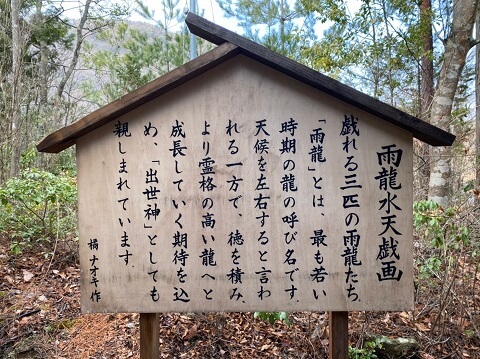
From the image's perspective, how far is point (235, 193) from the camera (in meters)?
1.92

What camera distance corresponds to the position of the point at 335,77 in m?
8.30

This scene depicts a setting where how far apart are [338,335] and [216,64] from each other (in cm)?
176

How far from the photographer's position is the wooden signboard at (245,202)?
1.87 metres

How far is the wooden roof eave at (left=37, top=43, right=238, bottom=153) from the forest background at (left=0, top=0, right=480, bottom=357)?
2.57 metres

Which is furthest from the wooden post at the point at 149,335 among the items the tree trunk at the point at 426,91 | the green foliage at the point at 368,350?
the tree trunk at the point at 426,91

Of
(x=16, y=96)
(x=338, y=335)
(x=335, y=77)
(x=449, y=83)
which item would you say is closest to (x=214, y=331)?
(x=338, y=335)

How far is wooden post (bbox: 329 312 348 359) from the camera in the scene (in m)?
2.08

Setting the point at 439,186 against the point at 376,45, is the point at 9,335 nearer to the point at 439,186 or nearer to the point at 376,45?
the point at 439,186

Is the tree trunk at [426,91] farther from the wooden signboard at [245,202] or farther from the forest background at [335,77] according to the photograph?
the wooden signboard at [245,202]

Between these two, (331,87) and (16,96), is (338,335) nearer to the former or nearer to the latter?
(331,87)

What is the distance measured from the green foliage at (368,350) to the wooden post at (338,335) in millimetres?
1100

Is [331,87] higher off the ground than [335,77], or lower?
lower

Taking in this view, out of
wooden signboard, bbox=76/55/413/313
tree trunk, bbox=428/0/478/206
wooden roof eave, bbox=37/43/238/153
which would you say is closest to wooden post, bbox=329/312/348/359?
wooden signboard, bbox=76/55/413/313

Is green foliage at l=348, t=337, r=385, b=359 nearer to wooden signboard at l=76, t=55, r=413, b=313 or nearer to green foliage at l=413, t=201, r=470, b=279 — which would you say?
green foliage at l=413, t=201, r=470, b=279
